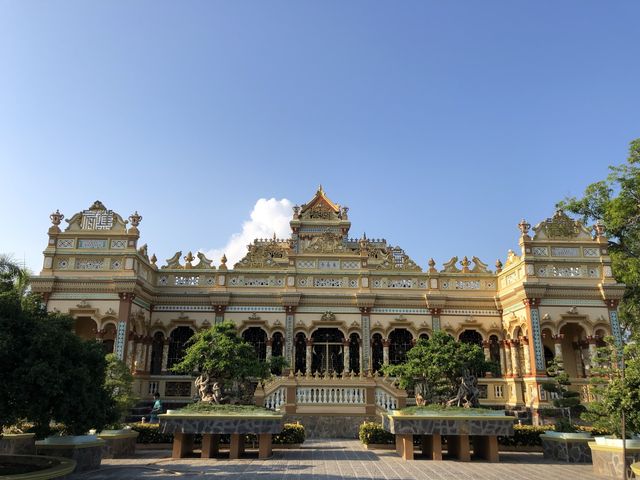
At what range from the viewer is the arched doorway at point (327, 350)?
78.8 feet

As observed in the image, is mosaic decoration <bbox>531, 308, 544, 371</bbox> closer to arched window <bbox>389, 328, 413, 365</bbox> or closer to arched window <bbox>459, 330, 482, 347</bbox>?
arched window <bbox>459, 330, 482, 347</bbox>

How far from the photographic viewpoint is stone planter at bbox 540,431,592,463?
1424 centimetres

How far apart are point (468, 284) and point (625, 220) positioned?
948 cm

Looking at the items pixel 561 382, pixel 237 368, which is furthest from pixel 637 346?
pixel 237 368

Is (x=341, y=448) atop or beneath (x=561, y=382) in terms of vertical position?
beneath

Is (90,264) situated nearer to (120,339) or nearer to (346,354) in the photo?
(120,339)

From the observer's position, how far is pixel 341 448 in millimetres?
15914

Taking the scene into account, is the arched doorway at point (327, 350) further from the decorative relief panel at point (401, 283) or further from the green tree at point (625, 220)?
the green tree at point (625, 220)

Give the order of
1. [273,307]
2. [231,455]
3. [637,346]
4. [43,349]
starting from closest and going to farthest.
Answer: [43,349], [637,346], [231,455], [273,307]

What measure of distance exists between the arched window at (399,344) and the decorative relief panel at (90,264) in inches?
533

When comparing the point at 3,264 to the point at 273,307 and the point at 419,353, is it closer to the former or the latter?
the point at 273,307

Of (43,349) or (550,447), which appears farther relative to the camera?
(550,447)

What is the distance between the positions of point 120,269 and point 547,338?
19.3 m

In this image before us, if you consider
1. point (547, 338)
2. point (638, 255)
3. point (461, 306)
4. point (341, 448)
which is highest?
point (638, 255)
